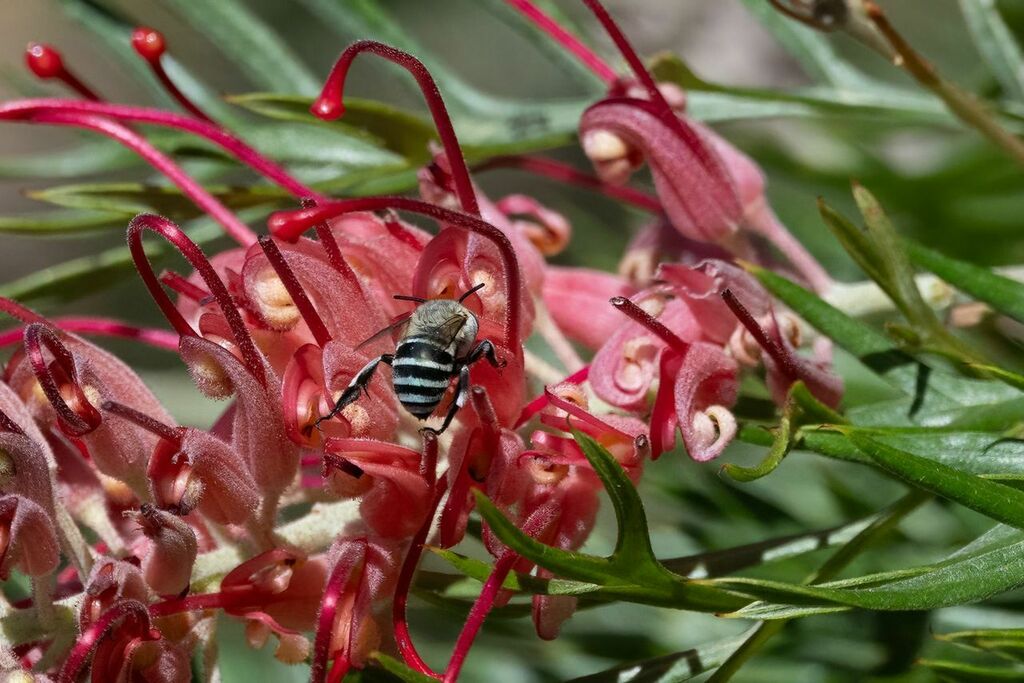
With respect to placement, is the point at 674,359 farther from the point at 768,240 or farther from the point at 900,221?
the point at 900,221

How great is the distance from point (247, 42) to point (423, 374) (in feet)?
1.91

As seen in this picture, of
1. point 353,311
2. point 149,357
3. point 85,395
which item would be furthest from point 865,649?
point 149,357

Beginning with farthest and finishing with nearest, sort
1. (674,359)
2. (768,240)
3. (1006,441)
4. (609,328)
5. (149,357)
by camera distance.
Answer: (149,357) → (768,240) → (609,328) → (674,359) → (1006,441)

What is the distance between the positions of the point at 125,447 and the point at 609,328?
0.36 meters

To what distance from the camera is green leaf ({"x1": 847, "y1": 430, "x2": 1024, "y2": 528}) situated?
→ 24.3 inches

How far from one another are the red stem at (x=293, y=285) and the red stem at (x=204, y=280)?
0.11 ft

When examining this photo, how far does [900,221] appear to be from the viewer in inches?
54.3

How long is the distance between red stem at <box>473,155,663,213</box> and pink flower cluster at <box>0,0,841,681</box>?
8.9 inches

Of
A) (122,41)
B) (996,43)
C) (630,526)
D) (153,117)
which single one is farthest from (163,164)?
(996,43)

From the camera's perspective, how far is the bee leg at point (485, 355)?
30.4 inches

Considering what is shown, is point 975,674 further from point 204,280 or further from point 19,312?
point 19,312

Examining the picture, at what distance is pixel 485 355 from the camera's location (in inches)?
30.5

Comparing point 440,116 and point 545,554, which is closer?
point 545,554

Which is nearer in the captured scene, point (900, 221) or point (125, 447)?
point (125, 447)
